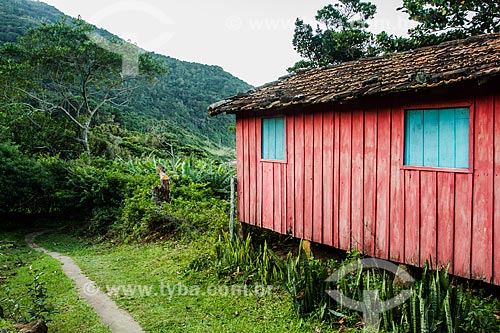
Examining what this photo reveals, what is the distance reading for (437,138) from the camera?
5562 millimetres

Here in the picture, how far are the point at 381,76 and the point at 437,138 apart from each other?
1.44 meters

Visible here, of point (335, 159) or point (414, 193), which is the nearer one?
point (414, 193)

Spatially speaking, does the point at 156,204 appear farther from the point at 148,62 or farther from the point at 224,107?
the point at 148,62

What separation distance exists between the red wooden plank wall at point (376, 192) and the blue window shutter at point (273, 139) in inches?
6.0

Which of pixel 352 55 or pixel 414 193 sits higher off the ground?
pixel 352 55

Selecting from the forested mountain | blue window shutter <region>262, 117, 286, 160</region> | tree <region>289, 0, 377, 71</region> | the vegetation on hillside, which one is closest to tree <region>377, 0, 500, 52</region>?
the vegetation on hillside

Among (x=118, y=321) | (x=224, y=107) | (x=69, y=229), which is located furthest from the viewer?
(x=69, y=229)

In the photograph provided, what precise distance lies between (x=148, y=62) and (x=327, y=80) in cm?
2027

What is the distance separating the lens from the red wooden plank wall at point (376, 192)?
16.9 feet

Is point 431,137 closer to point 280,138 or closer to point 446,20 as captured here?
point 280,138

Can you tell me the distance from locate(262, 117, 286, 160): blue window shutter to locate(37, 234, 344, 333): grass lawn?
2487 millimetres

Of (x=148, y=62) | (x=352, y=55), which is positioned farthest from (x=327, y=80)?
(x=148, y=62)

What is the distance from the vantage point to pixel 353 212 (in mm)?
6723

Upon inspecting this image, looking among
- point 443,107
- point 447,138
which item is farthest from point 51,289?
point 443,107
